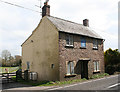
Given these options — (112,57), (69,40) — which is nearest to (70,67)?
(69,40)

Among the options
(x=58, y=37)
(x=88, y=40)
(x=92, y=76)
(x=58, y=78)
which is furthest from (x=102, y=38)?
(x=58, y=78)

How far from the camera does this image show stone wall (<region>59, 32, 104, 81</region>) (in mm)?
13792

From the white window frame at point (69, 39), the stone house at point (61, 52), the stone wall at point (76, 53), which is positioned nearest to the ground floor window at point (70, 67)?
the stone house at point (61, 52)

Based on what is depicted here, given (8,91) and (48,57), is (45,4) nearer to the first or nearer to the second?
(48,57)

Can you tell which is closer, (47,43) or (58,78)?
(58,78)

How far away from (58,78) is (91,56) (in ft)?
22.2

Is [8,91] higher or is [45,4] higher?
[45,4]

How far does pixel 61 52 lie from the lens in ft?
45.4

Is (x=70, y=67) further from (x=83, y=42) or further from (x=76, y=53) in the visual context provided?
(x=83, y=42)

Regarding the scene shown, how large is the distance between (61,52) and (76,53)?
260cm

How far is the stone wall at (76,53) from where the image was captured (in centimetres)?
1379

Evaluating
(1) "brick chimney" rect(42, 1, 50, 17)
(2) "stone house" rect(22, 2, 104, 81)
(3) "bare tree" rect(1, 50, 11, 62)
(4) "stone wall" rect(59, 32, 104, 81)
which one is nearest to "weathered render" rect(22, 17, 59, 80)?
(2) "stone house" rect(22, 2, 104, 81)

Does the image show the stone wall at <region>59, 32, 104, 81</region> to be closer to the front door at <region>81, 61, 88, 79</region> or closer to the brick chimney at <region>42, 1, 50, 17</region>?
the front door at <region>81, 61, 88, 79</region>

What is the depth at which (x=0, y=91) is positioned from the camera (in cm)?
1017
